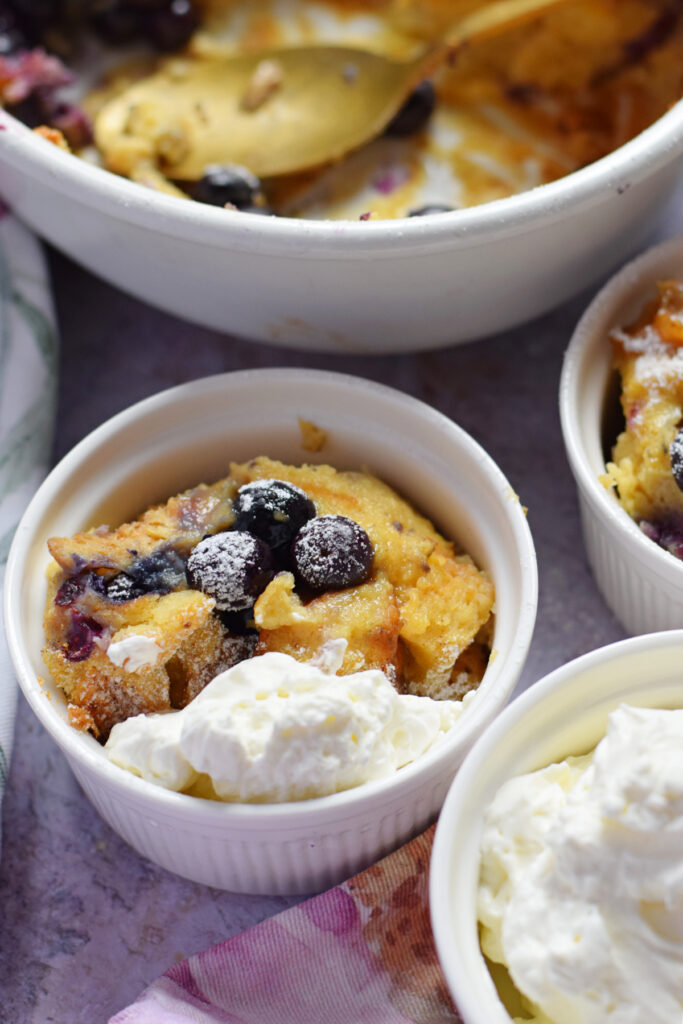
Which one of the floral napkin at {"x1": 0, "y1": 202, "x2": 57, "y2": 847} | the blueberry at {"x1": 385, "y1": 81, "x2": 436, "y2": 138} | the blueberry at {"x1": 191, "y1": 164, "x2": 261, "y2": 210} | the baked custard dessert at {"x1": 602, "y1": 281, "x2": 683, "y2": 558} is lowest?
the floral napkin at {"x1": 0, "y1": 202, "x2": 57, "y2": 847}

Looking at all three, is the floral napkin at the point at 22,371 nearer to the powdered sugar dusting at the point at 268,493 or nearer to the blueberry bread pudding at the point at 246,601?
the blueberry bread pudding at the point at 246,601

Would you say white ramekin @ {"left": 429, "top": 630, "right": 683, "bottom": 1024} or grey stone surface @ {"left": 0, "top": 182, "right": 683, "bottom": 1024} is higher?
white ramekin @ {"left": 429, "top": 630, "right": 683, "bottom": 1024}

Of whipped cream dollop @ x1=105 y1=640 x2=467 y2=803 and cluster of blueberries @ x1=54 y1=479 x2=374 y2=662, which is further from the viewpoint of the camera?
cluster of blueberries @ x1=54 y1=479 x2=374 y2=662

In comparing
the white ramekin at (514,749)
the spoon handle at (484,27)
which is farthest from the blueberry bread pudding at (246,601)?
the spoon handle at (484,27)

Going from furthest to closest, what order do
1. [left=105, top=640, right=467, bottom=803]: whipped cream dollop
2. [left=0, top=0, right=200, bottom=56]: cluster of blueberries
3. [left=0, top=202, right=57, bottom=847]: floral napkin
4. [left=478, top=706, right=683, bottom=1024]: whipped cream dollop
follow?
[left=0, top=0, right=200, bottom=56]: cluster of blueberries → [left=0, top=202, right=57, bottom=847]: floral napkin → [left=105, top=640, right=467, bottom=803]: whipped cream dollop → [left=478, top=706, right=683, bottom=1024]: whipped cream dollop

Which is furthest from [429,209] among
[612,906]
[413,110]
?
[612,906]

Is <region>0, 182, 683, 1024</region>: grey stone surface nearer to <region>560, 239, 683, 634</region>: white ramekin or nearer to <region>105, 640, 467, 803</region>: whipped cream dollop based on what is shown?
<region>560, 239, 683, 634</region>: white ramekin

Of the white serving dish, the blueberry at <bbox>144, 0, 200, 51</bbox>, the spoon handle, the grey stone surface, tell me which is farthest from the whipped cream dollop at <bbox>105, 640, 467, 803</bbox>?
the blueberry at <bbox>144, 0, 200, 51</bbox>

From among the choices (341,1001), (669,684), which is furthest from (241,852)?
(669,684)
